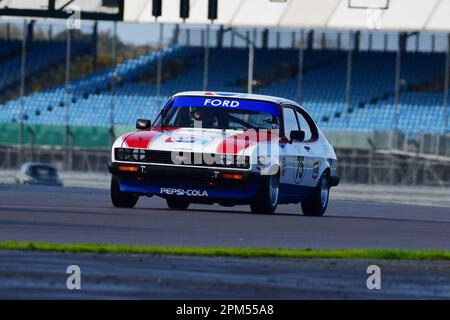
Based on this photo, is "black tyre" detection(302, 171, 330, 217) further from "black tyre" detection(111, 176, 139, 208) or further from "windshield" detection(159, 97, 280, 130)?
"black tyre" detection(111, 176, 139, 208)

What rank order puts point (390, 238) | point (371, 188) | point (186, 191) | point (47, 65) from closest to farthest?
point (390, 238)
point (186, 191)
point (371, 188)
point (47, 65)

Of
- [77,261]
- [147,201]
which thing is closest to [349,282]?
[77,261]

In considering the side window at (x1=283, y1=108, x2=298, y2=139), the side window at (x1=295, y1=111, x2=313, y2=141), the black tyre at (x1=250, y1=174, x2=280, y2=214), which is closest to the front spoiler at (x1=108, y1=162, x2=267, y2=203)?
the black tyre at (x1=250, y1=174, x2=280, y2=214)

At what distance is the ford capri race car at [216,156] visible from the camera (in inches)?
736

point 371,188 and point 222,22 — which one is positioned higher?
point 222,22

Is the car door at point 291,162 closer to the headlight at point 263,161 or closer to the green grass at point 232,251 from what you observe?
the headlight at point 263,161

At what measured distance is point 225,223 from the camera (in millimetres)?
17094

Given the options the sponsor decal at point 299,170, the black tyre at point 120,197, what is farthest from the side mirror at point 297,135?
the black tyre at point 120,197

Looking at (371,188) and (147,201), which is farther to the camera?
(371,188)

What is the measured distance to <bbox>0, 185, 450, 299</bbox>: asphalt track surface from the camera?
9758 millimetres

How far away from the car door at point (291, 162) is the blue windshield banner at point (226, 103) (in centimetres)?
29

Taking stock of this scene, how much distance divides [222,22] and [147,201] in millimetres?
28818

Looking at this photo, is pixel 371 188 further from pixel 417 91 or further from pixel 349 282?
pixel 349 282
